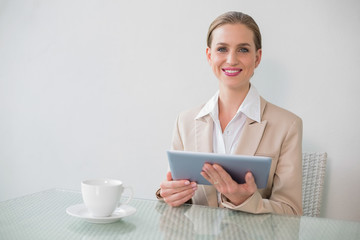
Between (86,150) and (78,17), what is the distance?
0.86 meters

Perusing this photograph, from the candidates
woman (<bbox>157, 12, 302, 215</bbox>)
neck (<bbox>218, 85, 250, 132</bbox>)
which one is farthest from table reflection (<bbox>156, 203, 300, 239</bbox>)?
neck (<bbox>218, 85, 250, 132</bbox>)

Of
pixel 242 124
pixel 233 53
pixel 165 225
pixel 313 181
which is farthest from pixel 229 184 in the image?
pixel 313 181

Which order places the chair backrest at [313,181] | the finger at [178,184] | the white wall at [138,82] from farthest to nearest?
1. the white wall at [138,82]
2. the chair backrest at [313,181]
3. the finger at [178,184]

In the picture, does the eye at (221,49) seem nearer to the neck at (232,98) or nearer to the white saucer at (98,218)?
the neck at (232,98)

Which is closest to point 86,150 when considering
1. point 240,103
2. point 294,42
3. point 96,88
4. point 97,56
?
point 96,88

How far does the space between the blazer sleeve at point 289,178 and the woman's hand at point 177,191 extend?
26cm

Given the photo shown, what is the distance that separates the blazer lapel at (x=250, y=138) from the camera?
1.49 metres

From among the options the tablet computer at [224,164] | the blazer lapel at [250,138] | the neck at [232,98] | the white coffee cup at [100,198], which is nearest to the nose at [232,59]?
the neck at [232,98]

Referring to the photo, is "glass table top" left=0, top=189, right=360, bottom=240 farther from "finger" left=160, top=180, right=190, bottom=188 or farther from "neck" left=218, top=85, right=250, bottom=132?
"neck" left=218, top=85, right=250, bottom=132

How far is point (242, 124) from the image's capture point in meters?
1.58

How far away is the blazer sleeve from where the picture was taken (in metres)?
1.35

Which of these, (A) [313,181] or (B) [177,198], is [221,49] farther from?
(A) [313,181]

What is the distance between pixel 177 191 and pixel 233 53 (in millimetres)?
617

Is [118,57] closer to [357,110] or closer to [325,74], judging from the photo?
[325,74]
